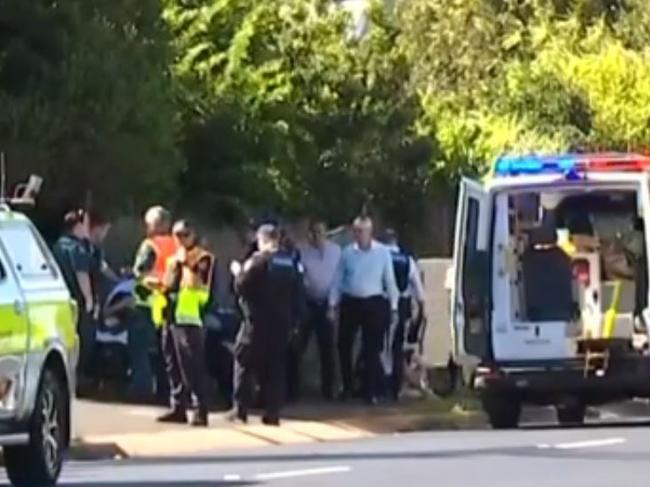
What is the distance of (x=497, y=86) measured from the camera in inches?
1768

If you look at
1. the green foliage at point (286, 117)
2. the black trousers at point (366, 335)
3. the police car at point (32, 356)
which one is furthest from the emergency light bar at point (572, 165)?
the police car at point (32, 356)

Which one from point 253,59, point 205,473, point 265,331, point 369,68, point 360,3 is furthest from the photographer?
point 360,3

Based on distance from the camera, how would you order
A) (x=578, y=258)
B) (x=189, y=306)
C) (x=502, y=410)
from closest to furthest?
(x=189, y=306) < (x=578, y=258) < (x=502, y=410)

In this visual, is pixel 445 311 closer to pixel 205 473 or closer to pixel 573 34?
pixel 205 473

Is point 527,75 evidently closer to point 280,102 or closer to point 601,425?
point 280,102

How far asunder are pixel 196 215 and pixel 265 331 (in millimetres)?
5403

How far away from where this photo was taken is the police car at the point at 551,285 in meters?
21.7

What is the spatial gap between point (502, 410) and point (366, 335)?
243 centimetres

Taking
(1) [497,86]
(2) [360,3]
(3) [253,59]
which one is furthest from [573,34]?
(3) [253,59]

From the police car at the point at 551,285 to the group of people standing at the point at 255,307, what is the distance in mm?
1688

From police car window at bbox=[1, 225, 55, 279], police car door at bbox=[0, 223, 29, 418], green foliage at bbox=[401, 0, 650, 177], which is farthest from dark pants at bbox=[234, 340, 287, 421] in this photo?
green foliage at bbox=[401, 0, 650, 177]

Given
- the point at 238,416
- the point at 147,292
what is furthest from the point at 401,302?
the point at 147,292

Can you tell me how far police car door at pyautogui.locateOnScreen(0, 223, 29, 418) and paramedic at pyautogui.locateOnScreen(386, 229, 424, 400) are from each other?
918 centimetres

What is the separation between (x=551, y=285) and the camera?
22000mm
